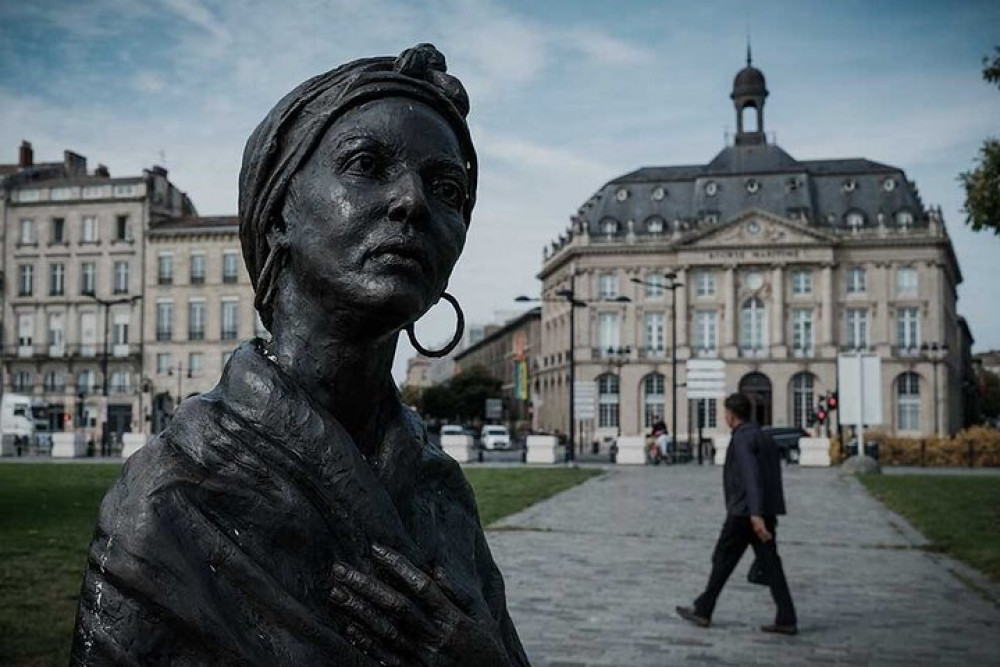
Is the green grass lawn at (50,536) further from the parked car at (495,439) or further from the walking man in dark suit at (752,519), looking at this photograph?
the parked car at (495,439)

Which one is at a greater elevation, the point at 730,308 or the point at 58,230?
the point at 58,230

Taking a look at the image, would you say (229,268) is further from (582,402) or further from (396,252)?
(396,252)

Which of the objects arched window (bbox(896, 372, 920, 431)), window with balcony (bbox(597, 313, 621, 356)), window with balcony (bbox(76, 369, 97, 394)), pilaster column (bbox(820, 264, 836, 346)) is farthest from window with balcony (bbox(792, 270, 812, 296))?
window with balcony (bbox(76, 369, 97, 394))

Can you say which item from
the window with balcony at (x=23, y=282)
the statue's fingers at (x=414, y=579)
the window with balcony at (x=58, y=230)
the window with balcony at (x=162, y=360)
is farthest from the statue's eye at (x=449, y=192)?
the window with balcony at (x=23, y=282)

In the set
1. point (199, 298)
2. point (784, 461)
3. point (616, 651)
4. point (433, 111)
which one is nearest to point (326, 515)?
point (433, 111)

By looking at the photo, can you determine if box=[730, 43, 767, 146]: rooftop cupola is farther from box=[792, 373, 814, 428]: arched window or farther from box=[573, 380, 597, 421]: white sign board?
box=[573, 380, 597, 421]: white sign board

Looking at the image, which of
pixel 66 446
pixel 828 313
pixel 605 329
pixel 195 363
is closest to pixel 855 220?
pixel 828 313

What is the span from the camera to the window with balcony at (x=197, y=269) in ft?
184

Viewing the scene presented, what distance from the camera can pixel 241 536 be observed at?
153 centimetres

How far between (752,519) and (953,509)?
10.9 m

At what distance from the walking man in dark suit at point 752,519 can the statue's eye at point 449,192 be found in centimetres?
631

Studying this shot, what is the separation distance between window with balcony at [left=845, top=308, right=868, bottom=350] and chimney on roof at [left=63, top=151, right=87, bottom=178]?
49145 millimetres

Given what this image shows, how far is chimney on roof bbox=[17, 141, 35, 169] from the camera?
61.9 meters

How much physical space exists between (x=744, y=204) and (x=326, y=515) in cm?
6873
